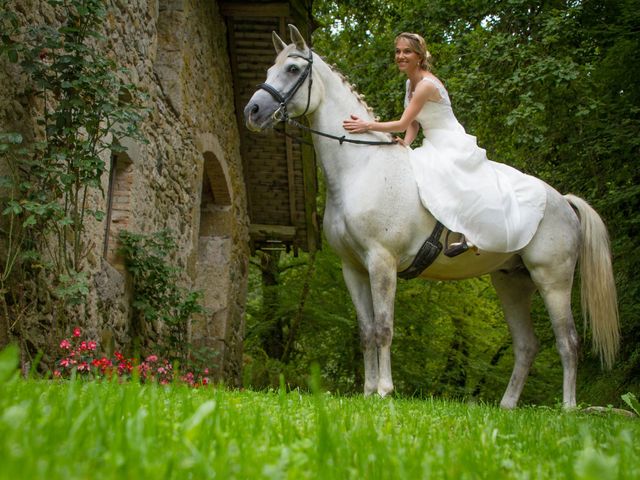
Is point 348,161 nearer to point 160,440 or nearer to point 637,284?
point 637,284

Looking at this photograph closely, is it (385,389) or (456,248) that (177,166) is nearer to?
(456,248)

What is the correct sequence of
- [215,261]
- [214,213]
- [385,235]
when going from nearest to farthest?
[385,235]
[215,261]
[214,213]

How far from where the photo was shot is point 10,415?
145cm

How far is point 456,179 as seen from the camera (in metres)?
6.15

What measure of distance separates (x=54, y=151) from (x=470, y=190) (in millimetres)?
2993

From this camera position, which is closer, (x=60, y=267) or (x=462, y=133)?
(x=60, y=267)

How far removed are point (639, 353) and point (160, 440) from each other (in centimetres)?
754

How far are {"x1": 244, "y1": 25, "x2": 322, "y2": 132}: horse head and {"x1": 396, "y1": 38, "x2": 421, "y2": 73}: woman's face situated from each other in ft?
2.17

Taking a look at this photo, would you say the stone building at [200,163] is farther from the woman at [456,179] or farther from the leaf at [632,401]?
the leaf at [632,401]

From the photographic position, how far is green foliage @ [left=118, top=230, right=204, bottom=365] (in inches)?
289

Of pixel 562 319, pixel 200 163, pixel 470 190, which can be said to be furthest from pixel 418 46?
pixel 200 163

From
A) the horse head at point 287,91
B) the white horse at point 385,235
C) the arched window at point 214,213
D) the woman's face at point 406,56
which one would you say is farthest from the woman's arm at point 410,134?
the arched window at point 214,213

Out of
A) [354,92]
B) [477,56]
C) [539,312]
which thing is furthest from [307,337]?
[354,92]

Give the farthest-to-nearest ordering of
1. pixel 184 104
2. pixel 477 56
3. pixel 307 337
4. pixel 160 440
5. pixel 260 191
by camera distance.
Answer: pixel 307 337, pixel 260 191, pixel 477 56, pixel 184 104, pixel 160 440
